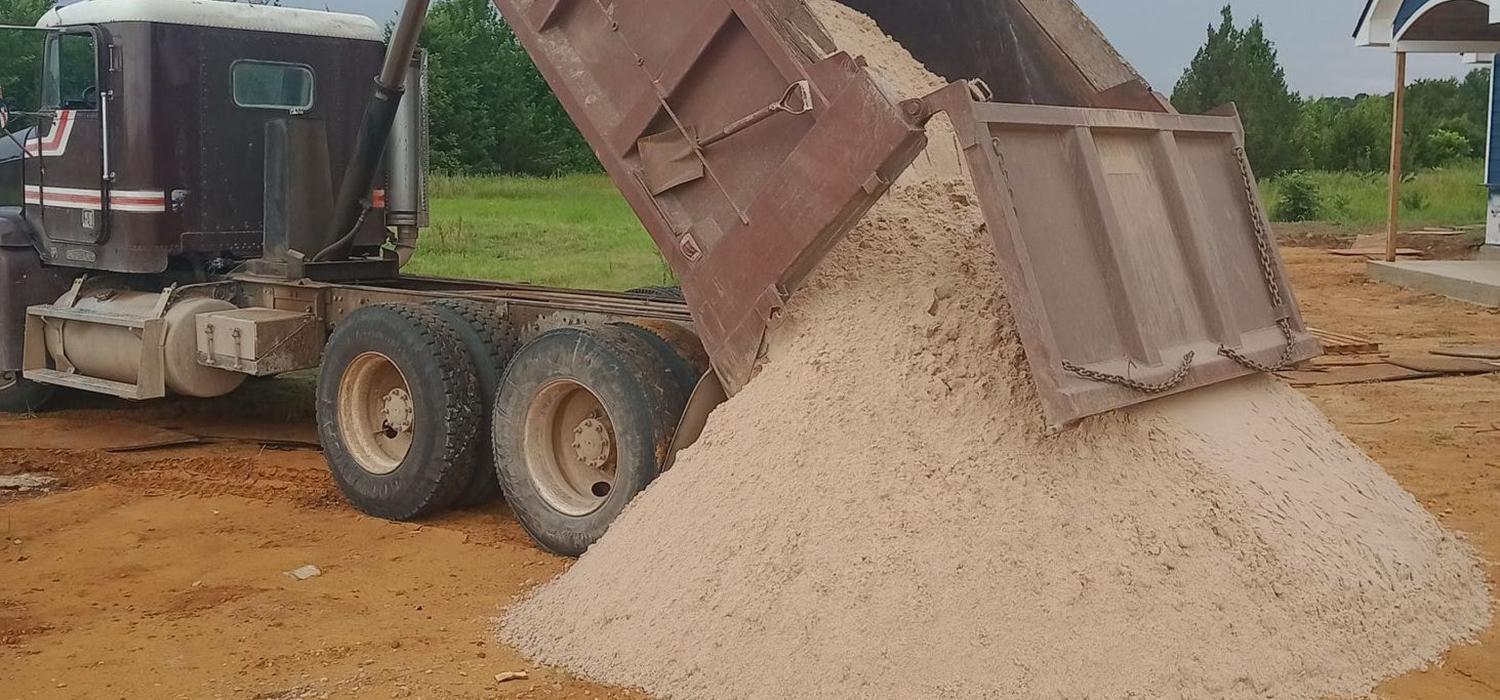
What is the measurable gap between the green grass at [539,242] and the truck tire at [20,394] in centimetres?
326

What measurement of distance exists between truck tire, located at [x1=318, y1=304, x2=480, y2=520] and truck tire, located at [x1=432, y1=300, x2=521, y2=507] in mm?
39

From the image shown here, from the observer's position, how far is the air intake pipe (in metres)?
7.86

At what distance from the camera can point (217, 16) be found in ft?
28.6

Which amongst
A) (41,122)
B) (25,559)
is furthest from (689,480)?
(41,122)

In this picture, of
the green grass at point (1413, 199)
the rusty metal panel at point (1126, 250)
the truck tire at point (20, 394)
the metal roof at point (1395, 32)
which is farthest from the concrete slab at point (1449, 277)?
the truck tire at point (20, 394)

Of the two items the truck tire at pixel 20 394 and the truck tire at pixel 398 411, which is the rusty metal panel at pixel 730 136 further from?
the truck tire at pixel 20 394

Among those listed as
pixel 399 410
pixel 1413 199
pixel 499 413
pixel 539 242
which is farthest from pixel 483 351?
pixel 1413 199

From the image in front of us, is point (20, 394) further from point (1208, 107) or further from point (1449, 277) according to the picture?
point (1208, 107)

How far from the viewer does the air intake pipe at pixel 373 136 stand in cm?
786

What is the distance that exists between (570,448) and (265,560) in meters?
1.41

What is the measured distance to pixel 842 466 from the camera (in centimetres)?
A: 490

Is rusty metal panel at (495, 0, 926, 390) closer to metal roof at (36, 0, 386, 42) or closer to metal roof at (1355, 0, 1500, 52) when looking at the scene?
metal roof at (36, 0, 386, 42)

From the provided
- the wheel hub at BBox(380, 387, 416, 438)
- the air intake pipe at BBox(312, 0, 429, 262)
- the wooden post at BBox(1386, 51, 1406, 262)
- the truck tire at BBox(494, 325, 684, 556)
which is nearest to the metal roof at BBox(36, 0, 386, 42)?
the air intake pipe at BBox(312, 0, 429, 262)

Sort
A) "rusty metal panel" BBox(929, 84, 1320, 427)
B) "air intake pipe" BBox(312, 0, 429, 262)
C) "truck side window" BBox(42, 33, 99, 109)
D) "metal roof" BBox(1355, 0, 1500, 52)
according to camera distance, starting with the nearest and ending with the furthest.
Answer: "rusty metal panel" BBox(929, 84, 1320, 427) < "air intake pipe" BBox(312, 0, 429, 262) < "truck side window" BBox(42, 33, 99, 109) < "metal roof" BBox(1355, 0, 1500, 52)
